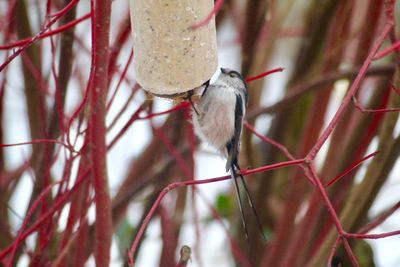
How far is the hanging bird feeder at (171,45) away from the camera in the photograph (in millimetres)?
1014

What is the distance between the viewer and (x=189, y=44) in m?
1.03

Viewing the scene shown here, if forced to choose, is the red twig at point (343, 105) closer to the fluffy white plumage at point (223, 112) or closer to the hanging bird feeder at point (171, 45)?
the hanging bird feeder at point (171, 45)

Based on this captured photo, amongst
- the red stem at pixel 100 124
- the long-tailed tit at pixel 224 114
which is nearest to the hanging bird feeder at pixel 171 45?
the red stem at pixel 100 124

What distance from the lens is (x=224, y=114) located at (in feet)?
4.15

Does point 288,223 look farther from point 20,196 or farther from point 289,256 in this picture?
point 20,196

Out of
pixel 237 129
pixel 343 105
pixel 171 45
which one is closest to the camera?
pixel 343 105

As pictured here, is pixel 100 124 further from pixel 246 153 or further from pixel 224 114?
pixel 246 153

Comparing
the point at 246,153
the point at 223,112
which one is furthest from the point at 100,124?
the point at 246,153

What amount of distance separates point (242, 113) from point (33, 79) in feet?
2.04

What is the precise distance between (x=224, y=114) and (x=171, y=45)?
27cm

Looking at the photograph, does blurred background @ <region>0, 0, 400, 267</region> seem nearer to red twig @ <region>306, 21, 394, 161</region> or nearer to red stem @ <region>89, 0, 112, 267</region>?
red stem @ <region>89, 0, 112, 267</region>

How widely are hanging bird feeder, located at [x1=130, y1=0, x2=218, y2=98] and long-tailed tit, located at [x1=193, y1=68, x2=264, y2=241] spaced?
0.60ft

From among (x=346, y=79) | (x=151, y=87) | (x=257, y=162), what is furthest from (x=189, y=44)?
(x=257, y=162)

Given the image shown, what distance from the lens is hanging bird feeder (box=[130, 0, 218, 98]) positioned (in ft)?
3.33
